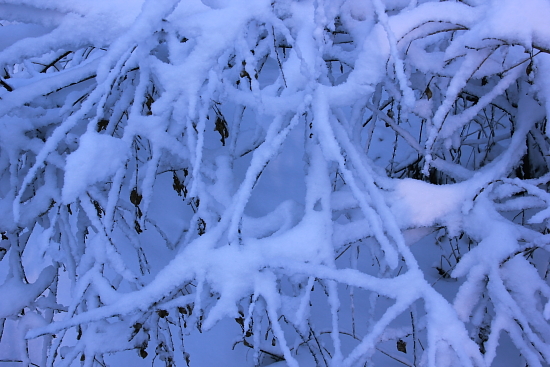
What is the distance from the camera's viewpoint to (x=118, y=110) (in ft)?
3.75

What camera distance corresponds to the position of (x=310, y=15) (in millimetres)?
974

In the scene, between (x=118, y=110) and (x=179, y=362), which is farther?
(x=179, y=362)

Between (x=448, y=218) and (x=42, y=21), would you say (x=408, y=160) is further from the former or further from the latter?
(x=42, y=21)

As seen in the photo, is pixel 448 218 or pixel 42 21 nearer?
pixel 42 21

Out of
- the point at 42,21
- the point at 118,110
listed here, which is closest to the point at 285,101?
Answer: the point at 118,110

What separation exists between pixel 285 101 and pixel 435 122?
378mm

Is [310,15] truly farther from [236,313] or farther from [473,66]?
[236,313]

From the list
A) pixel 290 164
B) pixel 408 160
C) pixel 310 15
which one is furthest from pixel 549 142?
pixel 290 164

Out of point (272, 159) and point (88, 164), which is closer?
point (88, 164)

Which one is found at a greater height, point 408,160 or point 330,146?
point 330,146

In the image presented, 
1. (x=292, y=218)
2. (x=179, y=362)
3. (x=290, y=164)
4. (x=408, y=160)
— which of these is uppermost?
(x=292, y=218)

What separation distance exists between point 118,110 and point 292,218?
664 mm

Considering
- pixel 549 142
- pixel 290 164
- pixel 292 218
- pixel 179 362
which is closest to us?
pixel 292 218

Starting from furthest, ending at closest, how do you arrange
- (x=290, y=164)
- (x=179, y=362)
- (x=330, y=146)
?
1. (x=290, y=164)
2. (x=179, y=362)
3. (x=330, y=146)
